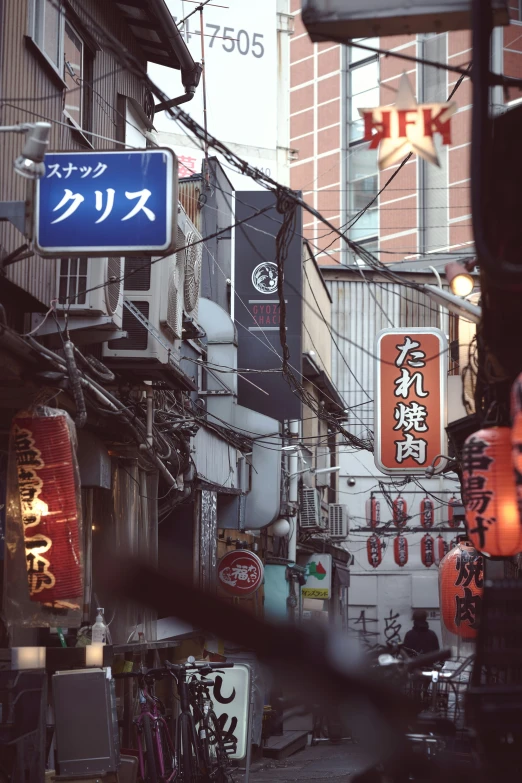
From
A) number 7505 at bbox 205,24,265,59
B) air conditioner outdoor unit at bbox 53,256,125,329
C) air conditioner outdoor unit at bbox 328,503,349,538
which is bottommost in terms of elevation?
air conditioner outdoor unit at bbox 328,503,349,538

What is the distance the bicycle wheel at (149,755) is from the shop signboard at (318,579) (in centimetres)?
2037

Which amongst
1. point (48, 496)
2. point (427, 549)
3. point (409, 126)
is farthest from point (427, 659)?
point (427, 549)

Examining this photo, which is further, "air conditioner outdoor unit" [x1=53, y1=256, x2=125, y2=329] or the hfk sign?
"air conditioner outdoor unit" [x1=53, y1=256, x2=125, y2=329]

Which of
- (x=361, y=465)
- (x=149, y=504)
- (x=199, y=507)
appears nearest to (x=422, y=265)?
(x=361, y=465)

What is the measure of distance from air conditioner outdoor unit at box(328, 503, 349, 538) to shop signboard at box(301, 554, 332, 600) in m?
5.47

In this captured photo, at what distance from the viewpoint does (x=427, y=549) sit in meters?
46.6

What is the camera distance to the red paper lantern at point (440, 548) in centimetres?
4606

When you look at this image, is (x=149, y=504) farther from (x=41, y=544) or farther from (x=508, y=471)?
(x=508, y=471)

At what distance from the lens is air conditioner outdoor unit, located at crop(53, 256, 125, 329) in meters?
11.9

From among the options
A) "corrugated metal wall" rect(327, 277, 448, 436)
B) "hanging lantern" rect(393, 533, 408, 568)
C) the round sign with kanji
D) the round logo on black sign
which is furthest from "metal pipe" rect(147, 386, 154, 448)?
"hanging lantern" rect(393, 533, 408, 568)

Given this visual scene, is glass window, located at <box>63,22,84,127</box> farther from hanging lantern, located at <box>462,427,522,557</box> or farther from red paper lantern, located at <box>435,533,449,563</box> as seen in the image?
red paper lantern, located at <box>435,533,449,563</box>

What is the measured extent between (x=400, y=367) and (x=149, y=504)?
5202 millimetres

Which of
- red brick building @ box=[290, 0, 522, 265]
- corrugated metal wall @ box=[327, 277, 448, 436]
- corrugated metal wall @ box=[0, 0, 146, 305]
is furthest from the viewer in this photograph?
red brick building @ box=[290, 0, 522, 265]

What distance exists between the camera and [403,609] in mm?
49125
